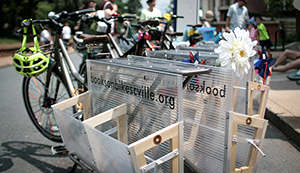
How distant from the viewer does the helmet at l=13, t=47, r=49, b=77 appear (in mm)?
2668

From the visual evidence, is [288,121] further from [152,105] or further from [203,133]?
[152,105]

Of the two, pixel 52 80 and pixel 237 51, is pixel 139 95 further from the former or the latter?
pixel 52 80

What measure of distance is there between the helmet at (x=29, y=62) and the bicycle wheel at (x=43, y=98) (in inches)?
12.1

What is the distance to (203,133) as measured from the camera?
188cm

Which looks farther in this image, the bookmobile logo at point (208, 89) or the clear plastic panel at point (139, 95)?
the bookmobile logo at point (208, 89)

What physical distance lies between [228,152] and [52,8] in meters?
47.1

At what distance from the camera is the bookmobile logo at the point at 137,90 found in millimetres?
1620

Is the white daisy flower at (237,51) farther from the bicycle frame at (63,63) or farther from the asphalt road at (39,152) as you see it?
the bicycle frame at (63,63)

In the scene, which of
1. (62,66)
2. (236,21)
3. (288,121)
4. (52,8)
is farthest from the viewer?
(52,8)

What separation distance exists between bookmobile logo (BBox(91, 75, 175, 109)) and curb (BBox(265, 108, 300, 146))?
2.26 m

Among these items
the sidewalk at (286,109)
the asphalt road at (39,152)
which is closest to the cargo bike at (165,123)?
the asphalt road at (39,152)

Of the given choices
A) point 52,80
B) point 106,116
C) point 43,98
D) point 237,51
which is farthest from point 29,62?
point 237,51

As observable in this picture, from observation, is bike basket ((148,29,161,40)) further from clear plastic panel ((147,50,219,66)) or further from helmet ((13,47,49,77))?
helmet ((13,47,49,77))

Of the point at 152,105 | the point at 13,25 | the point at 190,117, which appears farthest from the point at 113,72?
the point at 13,25
